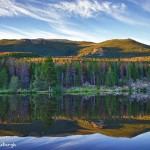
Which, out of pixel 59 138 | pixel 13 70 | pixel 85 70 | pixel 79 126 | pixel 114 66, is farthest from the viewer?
pixel 114 66

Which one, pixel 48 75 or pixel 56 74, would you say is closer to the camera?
pixel 48 75

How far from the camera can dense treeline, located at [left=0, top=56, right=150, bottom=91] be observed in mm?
95500

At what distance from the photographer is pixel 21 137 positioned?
2195 centimetres

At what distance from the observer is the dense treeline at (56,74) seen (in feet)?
313

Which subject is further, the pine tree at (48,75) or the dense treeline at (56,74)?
the dense treeline at (56,74)

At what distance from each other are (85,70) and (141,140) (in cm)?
11514

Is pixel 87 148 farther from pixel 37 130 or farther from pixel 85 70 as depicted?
pixel 85 70

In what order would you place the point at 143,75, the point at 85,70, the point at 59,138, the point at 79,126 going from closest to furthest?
the point at 59,138 → the point at 79,126 → the point at 85,70 → the point at 143,75

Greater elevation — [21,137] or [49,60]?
[49,60]

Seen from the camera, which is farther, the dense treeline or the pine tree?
the dense treeline

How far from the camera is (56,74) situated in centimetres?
10056

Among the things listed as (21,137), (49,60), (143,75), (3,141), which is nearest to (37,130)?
(21,137)

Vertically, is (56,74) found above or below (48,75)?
above

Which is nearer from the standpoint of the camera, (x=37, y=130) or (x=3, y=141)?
(x=3, y=141)
